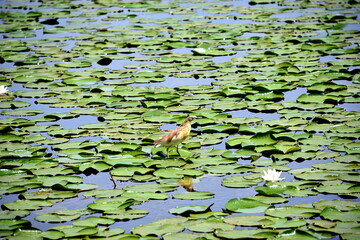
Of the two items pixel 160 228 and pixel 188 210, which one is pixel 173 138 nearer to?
pixel 188 210

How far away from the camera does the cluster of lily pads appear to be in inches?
171

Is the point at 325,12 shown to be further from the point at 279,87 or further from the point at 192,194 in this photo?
the point at 192,194

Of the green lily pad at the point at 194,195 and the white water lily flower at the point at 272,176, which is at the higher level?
the white water lily flower at the point at 272,176

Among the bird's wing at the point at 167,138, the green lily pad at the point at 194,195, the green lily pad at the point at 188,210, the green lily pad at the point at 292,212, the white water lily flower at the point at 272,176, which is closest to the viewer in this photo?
the green lily pad at the point at 292,212

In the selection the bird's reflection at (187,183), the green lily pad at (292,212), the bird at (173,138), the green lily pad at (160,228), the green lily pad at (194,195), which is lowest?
the bird's reflection at (187,183)

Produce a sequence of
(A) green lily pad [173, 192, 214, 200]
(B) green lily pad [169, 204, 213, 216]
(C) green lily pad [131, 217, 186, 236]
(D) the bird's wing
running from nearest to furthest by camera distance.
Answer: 1. (C) green lily pad [131, 217, 186, 236]
2. (B) green lily pad [169, 204, 213, 216]
3. (A) green lily pad [173, 192, 214, 200]
4. (D) the bird's wing

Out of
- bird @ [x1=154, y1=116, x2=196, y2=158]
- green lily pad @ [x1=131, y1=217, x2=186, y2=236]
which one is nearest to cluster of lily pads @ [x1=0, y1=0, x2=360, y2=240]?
green lily pad @ [x1=131, y1=217, x2=186, y2=236]

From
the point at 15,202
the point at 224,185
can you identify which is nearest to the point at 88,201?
the point at 15,202

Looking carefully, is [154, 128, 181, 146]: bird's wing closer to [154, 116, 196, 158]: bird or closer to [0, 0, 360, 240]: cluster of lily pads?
[154, 116, 196, 158]: bird

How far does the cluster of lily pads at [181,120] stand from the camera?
436cm

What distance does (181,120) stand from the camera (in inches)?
252

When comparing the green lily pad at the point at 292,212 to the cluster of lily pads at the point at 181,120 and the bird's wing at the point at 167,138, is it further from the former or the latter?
the bird's wing at the point at 167,138

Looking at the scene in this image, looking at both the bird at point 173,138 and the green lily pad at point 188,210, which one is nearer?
the green lily pad at point 188,210

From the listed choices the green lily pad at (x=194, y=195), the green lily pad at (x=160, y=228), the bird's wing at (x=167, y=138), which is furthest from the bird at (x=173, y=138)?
the green lily pad at (x=160, y=228)
